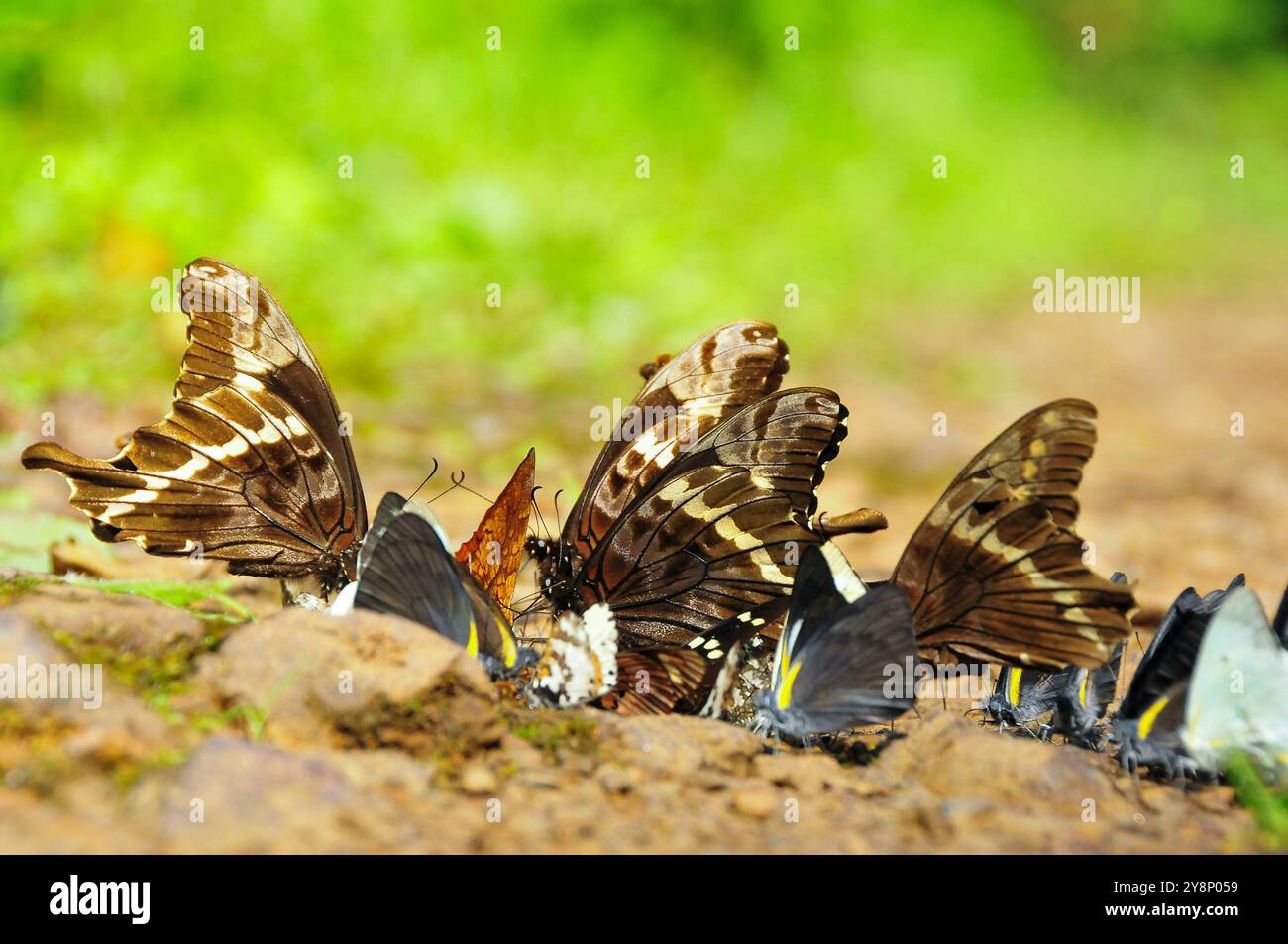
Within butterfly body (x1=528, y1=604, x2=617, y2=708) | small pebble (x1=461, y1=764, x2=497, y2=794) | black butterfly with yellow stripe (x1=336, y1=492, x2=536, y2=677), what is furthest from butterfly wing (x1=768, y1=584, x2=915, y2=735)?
small pebble (x1=461, y1=764, x2=497, y2=794)

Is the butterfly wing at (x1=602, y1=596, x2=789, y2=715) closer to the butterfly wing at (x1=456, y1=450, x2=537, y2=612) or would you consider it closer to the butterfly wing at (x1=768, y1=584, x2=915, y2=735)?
the butterfly wing at (x1=768, y1=584, x2=915, y2=735)

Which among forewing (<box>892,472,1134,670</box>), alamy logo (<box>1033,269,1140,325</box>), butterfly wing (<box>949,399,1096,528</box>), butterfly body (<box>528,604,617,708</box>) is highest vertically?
alamy logo (<box>1033,269,1140,325</box>)

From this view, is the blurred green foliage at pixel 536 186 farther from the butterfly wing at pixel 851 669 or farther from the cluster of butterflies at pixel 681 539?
the butterfly wing at pixel 851 669

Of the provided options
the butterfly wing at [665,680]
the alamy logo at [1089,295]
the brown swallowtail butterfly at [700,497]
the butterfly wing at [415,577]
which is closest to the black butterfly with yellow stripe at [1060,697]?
the brown swallowtail butterfly at [700,497]

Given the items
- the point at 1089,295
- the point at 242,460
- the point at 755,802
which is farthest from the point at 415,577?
the point at 1089,295

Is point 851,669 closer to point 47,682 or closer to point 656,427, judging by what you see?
point 656,427
